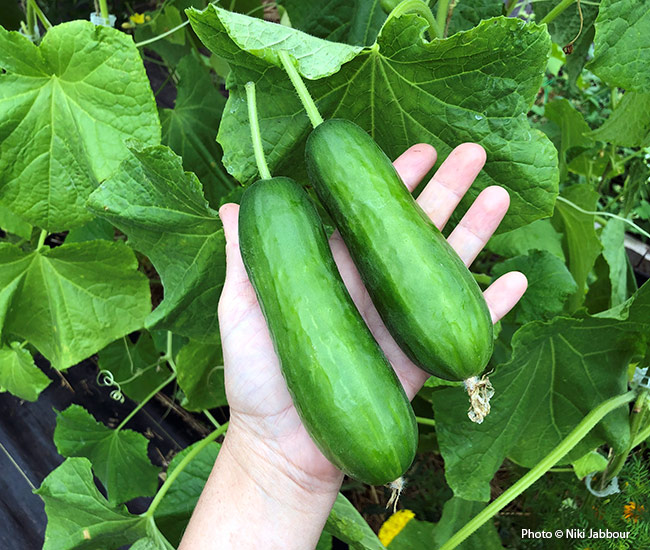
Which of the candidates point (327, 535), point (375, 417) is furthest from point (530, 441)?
point (375, 417)

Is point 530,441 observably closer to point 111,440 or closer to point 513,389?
point 513,389

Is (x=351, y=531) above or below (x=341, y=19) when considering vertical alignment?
below

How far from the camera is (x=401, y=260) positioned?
3.64 feet

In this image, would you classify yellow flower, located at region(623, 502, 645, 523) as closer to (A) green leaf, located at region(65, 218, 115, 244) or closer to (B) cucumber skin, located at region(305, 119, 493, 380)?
(B) cucumber skin, located at region(305, 119, 493, 380)

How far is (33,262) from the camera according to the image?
181cm

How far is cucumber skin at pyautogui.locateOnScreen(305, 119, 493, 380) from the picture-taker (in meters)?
1.08

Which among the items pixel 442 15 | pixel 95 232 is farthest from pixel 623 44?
pixel 95 232

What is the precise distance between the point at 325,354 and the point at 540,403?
0.90m

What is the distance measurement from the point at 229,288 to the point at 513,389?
2.63 ft

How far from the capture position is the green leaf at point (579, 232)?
182cm

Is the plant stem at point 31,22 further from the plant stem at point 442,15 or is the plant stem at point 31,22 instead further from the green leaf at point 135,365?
the plant stem at point 442,15

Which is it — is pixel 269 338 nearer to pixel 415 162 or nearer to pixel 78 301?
pixel 415 162

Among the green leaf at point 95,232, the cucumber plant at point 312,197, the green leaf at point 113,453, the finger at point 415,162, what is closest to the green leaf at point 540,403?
the cucumber plant at point 312,197

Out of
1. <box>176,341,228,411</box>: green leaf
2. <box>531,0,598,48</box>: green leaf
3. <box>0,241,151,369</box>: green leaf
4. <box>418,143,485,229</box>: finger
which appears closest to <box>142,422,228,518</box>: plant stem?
<box>176,341,228,411</box>: green leaf
